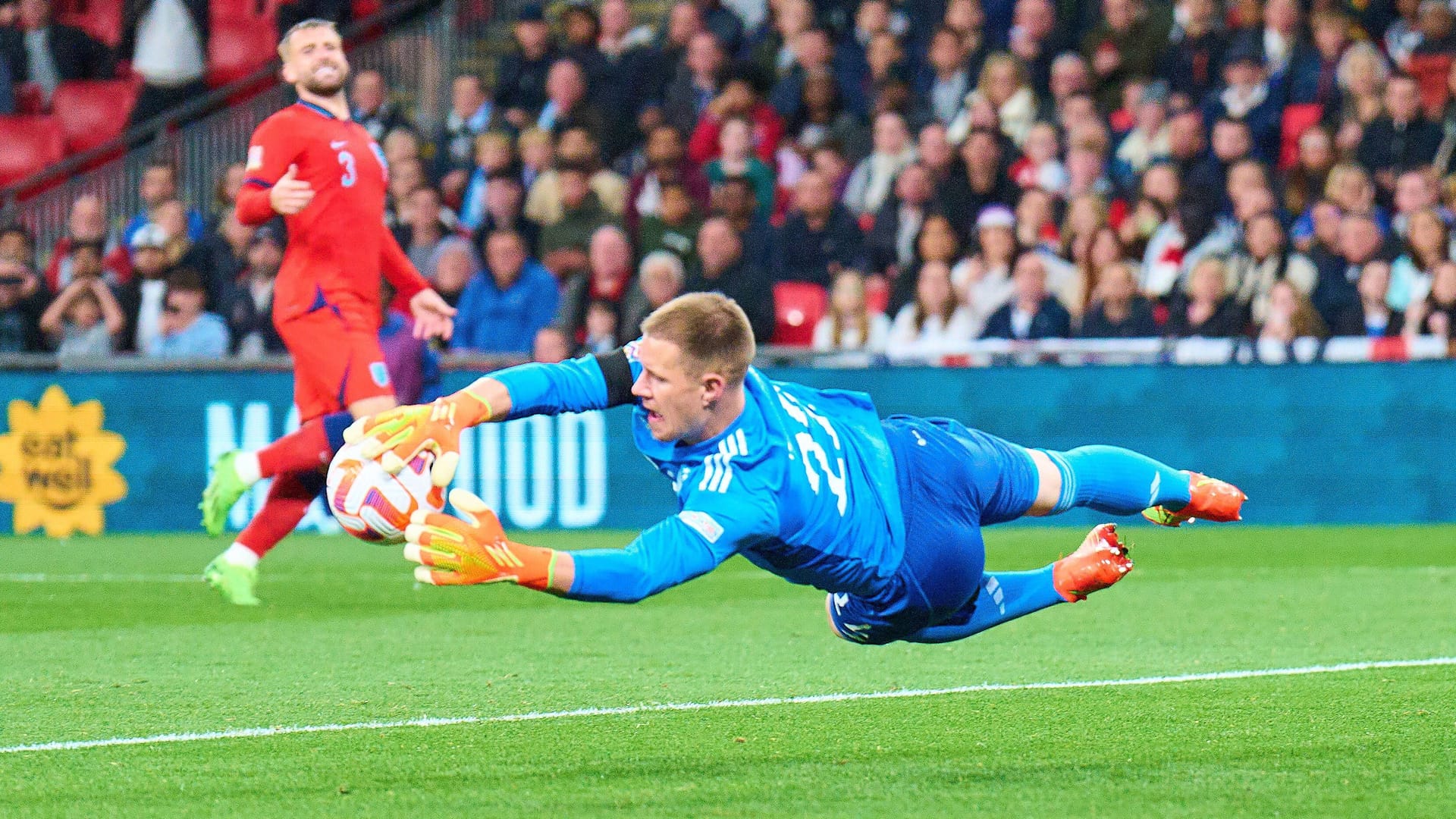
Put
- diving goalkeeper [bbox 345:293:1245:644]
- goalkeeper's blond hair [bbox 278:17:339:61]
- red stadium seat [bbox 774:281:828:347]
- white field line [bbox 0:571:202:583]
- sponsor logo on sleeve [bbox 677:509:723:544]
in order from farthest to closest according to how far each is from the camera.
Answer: red stadium seat [bbox 774:281:828:347], white field line [bbox 0:571:202:583], goalkeeper's blond hair [bbox 278:17:339:61], sponsor logo on sleeve [bbox 677:509:723:544], diving goalkeeper [bbox 345:293:1245:644]

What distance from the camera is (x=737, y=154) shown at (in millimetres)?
15547

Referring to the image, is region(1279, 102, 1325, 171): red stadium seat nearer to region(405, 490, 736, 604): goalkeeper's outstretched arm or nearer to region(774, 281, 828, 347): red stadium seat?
region(774, 281, 828, 347): red stadium seat

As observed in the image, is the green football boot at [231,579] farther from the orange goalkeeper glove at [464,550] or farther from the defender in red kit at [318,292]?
the orange goalkeeper glove at [464,550]

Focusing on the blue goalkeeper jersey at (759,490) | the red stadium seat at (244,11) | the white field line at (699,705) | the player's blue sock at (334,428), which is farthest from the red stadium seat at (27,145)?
the blue goalkeeper jersey at (759,490)

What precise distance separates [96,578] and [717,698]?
213 inches

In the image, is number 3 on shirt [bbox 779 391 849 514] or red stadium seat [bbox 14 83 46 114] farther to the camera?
red stadium seat [bbox 14 83 46 114]

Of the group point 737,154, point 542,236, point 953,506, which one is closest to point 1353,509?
point 737,154

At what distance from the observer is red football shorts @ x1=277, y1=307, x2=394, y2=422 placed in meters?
9.03

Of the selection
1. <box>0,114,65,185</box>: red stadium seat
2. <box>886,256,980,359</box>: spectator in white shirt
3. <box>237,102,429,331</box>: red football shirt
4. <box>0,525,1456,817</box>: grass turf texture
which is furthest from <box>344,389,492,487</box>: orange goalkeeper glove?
<box>0,114,65,185</box>: red stadium seat

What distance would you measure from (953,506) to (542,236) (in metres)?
10.2

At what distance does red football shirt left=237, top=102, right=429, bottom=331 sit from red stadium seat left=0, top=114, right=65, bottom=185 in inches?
402

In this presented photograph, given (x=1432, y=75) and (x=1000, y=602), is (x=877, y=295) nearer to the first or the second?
(x=1432, y=75)

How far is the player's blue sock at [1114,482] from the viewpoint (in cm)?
614

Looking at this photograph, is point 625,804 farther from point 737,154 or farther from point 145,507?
point 737,154
